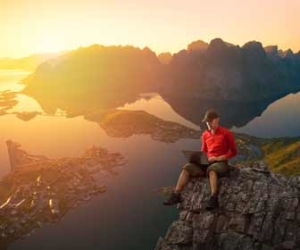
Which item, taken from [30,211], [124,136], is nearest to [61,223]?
[30,211]

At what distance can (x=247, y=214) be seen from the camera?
23062 millimetres

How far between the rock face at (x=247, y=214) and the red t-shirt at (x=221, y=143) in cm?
149

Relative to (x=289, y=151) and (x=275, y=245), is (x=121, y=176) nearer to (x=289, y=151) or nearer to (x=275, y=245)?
(x=289, y=151)

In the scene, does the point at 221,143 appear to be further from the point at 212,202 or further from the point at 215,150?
the point at 212,202

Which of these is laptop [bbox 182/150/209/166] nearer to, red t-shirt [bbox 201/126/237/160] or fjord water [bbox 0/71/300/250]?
red t-shirt [bbox 201/126/237/160]

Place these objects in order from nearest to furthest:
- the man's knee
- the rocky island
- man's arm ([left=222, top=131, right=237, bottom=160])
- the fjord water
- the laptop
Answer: man's arm ([left=222, top=131, right=237, bottom=160]) < the laptop < the man's knee < the fjord water < the rocky island

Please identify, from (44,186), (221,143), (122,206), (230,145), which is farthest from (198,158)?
(44,186)

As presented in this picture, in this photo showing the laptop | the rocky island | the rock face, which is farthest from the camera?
the rocky island

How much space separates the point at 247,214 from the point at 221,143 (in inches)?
179

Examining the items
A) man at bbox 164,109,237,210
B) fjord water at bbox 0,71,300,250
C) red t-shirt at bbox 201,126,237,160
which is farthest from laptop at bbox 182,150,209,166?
fjord water at bbox 0,71,300,250

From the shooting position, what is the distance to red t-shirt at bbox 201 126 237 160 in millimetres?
23125

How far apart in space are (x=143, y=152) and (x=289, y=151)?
5585cm

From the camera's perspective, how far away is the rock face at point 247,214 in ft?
74.4

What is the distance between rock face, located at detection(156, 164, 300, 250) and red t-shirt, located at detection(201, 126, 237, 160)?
149 cm
